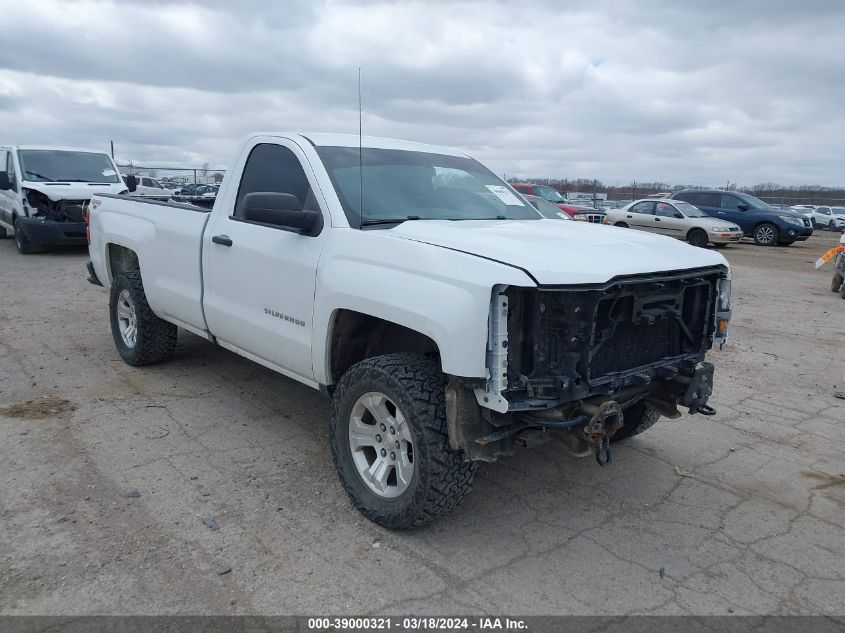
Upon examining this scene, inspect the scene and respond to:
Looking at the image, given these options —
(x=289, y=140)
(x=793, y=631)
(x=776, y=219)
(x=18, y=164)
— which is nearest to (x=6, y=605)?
(x=289, y=140)

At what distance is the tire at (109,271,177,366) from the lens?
5.71 meters

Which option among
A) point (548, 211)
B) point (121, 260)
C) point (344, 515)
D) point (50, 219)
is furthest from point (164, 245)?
point (50, 219)

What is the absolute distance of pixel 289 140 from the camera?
14.1 ft

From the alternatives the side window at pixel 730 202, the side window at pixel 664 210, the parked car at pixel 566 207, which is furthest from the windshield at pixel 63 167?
the side window at pixel 730 202

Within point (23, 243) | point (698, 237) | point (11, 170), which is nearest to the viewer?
point (23, 243)

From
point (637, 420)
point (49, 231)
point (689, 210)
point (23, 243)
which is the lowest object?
point (637, 420)

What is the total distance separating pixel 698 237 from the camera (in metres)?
19.3

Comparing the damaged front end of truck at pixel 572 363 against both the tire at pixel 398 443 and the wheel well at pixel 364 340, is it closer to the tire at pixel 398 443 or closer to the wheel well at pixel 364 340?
the tire at pixel 398 443

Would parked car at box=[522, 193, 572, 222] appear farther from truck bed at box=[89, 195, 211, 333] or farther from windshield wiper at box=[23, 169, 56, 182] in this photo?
windshield wiper at box=[23, 169, 56, 182]

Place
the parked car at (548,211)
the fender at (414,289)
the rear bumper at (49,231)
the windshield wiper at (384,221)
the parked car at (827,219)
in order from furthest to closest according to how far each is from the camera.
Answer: the parked car at (827,219) → the rear bumper at (49,231) → the parked car at (548,211) → the windshield wiper at (384,221) → the fender at (414,289)

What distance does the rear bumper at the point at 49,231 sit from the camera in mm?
12906

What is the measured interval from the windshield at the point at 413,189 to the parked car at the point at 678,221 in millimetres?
15953

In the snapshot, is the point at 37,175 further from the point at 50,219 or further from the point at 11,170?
the point at 50,219

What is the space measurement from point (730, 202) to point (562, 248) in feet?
66.6
